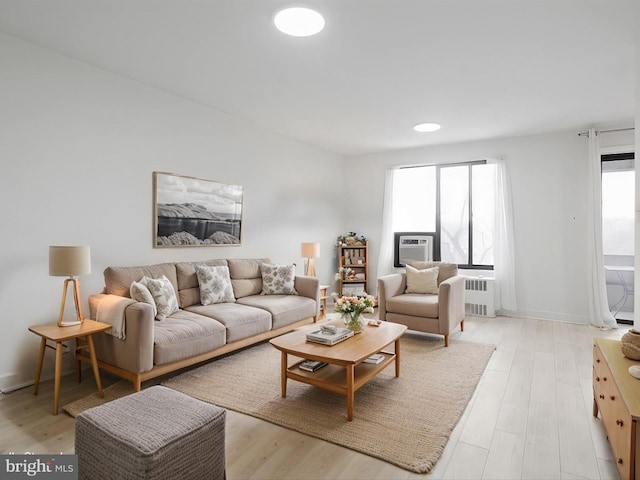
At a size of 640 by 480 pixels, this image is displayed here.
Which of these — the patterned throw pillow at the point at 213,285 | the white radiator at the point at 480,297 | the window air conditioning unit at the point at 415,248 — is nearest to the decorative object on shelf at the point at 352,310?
the patterned throw pillow at the point at 213,285

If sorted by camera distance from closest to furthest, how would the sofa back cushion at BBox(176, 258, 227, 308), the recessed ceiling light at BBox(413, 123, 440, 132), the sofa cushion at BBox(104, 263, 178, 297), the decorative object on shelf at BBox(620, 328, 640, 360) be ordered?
the decorative object on shelf at BBox(620, 328, 640, 360), the sofa cushion at BBox(104, 263, 178, 297), the sofa back cushion at BBox(176, 258, 227, 308), the recessed ceiling light at BBox(413, 123, 440, 132)

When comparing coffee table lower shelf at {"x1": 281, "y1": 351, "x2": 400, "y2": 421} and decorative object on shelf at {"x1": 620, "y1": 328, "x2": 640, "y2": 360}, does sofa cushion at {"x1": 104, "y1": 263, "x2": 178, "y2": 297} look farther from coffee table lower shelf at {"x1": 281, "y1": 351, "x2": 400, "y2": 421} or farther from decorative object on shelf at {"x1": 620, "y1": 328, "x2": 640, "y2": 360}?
decorative object on shelf at {"x1": 620, "y1": 328, "x2": 640, "y2": 360}

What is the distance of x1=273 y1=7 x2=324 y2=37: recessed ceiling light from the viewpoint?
2371 millimetres

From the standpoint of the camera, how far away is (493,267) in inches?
217

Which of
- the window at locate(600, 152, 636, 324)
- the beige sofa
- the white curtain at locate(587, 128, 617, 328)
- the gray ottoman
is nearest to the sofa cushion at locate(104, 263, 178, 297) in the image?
the beige sofa

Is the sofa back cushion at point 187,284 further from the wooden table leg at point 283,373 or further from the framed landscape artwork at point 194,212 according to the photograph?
the wooden table leg at point 283,373

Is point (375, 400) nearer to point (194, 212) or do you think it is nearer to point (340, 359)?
point (340, 359)

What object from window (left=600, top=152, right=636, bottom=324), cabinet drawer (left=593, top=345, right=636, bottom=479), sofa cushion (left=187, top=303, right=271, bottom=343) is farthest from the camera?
window (left=600, top=152, right=636, bottom=324)

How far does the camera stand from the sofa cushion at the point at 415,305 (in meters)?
4.02

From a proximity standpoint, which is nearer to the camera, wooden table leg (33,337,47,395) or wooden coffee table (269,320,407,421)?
wooden coffee table (269,320,407,421)

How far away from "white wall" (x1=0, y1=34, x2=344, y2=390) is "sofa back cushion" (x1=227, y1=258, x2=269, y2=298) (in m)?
0.25

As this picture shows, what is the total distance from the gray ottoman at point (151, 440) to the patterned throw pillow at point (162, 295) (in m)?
1.48

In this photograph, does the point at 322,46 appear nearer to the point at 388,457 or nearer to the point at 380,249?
the point at 388,457

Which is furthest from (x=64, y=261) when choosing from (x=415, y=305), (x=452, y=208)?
(x=452, y=208)
